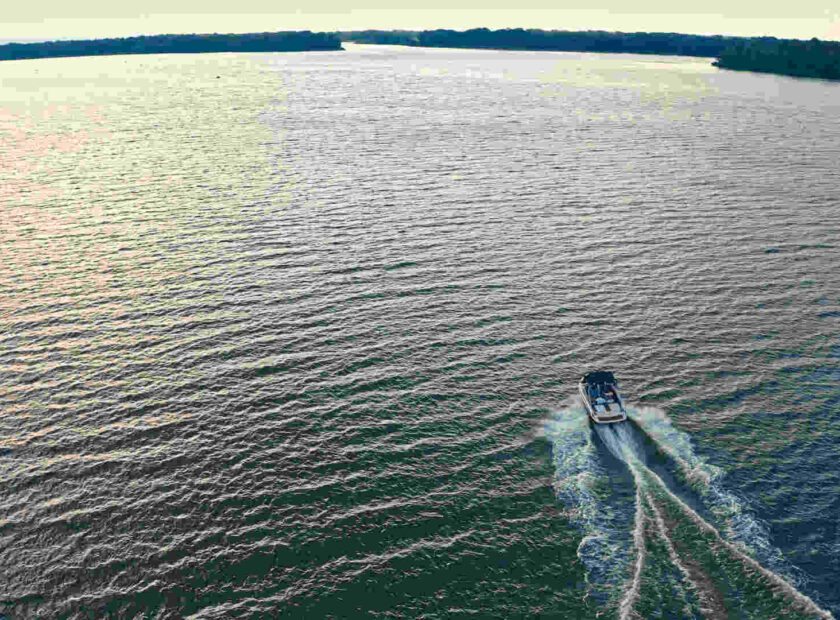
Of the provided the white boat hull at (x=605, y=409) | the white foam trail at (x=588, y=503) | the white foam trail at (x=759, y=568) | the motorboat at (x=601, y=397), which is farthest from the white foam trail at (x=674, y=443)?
the white foam trail at (x=588, y=503)

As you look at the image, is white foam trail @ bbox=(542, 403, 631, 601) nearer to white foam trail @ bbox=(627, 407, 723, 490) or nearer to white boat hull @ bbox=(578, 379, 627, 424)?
white boat hull @ bbox=(578, 379, 627, 424)

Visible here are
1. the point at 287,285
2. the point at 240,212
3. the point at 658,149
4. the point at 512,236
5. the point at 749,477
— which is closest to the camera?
the point at 749,477

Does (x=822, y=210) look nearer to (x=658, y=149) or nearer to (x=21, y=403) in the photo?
(x=658, y=149)

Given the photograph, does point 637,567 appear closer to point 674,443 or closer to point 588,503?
point 588,503

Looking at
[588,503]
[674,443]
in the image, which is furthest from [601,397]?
[588,503]

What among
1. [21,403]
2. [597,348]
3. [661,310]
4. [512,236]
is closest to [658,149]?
[512,236]

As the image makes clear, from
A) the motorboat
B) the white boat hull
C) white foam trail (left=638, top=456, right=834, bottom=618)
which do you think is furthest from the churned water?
the motorboat

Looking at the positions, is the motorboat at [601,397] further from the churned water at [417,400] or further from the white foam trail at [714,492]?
the white foam trail at [714,492]
